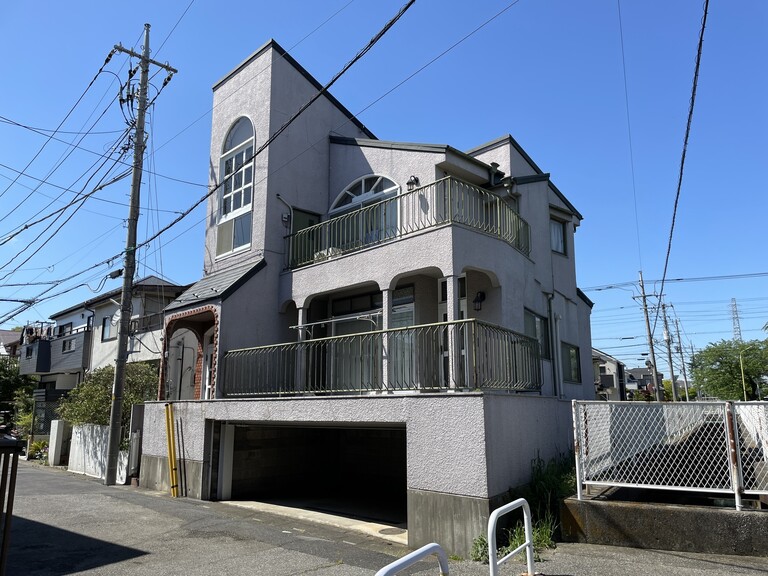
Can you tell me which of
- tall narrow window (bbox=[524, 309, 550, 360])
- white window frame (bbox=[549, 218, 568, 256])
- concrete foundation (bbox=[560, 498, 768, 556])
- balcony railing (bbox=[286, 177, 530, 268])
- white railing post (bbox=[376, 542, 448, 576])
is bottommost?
concrete foundation (bbox=[560, 498, 768, 556])

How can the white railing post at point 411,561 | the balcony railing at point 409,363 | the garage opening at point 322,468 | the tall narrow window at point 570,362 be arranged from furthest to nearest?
1. the tall narrow window at point 570,362
2. the garage opening at point 322,468
3. the balcony railing at point 409,363
4. the white railing post at point 411,561

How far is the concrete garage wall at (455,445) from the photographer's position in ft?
24.0

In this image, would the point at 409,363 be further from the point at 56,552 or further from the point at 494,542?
the point at 56,552

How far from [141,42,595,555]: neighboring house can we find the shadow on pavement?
339cm

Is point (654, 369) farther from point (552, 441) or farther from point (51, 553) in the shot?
point (51, 553)

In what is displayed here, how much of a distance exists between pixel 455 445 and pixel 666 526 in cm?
276

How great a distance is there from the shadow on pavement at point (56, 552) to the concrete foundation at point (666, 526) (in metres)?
6.04

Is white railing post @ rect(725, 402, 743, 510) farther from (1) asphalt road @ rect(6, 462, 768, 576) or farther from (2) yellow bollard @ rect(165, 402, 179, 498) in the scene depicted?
(2) yellow bollard @ rect(165, 402, 179, 498)

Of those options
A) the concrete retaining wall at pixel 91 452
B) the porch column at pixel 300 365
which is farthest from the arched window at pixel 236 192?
the concrete retaining wall at pixel 91 452

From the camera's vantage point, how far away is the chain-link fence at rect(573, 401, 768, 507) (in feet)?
21.9

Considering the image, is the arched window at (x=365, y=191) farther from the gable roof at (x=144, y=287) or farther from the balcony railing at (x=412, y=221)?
the gable roof at (x=144, y=287)

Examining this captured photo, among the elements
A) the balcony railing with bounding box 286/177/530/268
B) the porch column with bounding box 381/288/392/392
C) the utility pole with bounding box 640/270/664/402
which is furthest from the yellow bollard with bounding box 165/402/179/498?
the utility pole with bounding box 640/270/664/402

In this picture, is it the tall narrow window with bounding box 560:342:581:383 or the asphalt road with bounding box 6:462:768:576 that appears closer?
the asphalt road with bounding box 6:462:768:576

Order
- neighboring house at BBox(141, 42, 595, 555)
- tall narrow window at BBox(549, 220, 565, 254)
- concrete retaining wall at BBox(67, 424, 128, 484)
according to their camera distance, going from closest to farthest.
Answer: neighboring house at BBox(141, 42, 595, 555)
tall narrow window at BBox(549, 220, 565, 254)
concrete retaining wall at BBox(67, 424, 128, 484)
